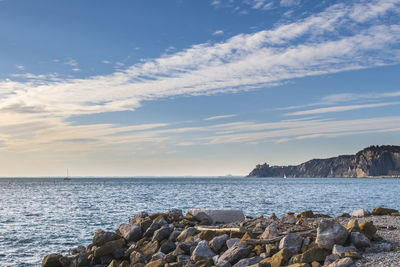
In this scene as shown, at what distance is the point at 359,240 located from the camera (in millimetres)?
11398

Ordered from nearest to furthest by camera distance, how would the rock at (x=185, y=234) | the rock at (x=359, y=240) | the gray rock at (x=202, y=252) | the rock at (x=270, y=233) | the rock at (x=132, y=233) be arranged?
the rock at (x=359, y=240), the rock at (x=270, y=233), the gray rock at (x=202, y=252), the rock at (x=185, y=234), the rock at (x=132, y=233)

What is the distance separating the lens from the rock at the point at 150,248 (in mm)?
15328

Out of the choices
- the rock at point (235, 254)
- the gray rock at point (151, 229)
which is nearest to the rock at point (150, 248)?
the gray rock at point (151, 229)

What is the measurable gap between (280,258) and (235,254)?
5.49ft

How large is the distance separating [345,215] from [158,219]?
8.46 m

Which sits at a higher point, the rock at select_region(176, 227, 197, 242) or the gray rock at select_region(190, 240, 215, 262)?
the rock at select_region(176, 227, 197, 242)

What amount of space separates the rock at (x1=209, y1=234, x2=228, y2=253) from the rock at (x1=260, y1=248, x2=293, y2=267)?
2.42 meters

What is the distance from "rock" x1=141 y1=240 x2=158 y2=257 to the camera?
1533 centimetres

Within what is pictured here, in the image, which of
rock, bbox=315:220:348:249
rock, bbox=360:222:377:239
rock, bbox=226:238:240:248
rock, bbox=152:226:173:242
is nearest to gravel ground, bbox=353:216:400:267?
rock, bbox=360:222:377:239

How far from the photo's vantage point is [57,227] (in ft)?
101

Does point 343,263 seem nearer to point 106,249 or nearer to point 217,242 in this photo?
point 217,242

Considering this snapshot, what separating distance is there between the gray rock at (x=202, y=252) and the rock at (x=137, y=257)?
2.22m

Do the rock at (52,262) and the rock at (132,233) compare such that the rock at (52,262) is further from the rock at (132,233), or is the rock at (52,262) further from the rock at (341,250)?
the rock at (341,250)

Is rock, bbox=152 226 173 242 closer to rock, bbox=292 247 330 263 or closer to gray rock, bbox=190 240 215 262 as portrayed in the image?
gray rock, bbox=190 240 215 262
